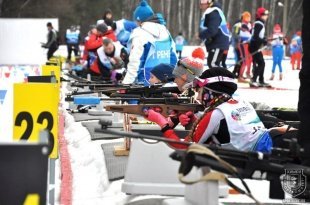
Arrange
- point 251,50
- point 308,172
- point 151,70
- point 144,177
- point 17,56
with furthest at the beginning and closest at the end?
point 17,56
point 251,50
point 151,70
point 144,177
point 308,172

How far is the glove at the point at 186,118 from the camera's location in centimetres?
607

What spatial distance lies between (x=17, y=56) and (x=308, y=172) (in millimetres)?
33082

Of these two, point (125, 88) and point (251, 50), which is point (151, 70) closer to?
point (125, 88)

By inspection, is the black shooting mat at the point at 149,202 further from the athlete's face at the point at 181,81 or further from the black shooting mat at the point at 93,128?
the black shooting mat at the point at 93,128

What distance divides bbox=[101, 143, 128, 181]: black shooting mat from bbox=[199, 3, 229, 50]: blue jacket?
678 cm

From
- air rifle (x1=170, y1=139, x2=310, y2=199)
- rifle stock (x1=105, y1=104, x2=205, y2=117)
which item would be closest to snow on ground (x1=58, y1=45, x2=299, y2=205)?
rifle stock (x1=105, y1=104, x2=205, y2=117)

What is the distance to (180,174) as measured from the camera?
3775 mm

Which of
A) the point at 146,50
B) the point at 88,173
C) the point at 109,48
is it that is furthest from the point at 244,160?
the point at 109,48

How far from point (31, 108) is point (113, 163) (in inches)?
66.0

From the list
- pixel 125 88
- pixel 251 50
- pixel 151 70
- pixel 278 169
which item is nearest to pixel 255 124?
pixel 278 169

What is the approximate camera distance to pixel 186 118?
240 inches

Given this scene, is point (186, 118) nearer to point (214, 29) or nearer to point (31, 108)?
point (31, 108)

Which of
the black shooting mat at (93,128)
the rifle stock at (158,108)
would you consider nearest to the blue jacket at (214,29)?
the black shooting mat at (93,128)

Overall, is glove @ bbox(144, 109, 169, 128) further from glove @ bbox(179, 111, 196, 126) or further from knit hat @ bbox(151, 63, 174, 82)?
knit hat @ bbox(151, 63, 174, 82)
